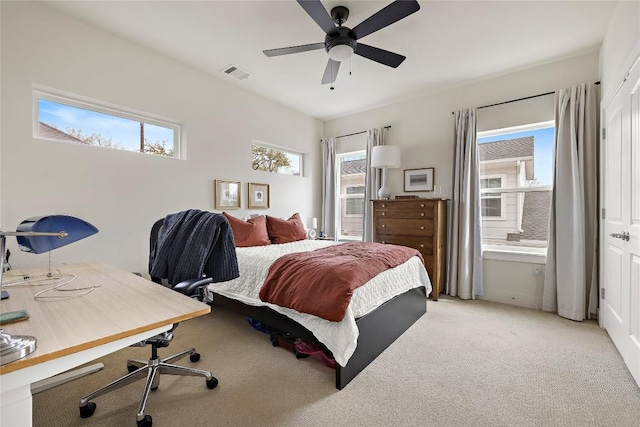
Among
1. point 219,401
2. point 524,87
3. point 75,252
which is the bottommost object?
point 219,401

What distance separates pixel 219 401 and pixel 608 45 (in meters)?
4.30

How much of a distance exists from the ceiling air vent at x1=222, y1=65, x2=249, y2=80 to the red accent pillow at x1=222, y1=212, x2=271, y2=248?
179 centimetres

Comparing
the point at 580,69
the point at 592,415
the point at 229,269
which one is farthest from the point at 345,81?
the point at 592,415

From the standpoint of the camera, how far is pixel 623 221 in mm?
2168

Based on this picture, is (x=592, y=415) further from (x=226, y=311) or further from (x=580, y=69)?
(x=580, y=69)

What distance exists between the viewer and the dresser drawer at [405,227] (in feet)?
12.3

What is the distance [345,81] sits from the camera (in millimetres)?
3822

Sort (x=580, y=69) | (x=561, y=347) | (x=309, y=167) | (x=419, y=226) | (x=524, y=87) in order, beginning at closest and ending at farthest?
(x=561, y=347)
(x=580, y=69)
(x=524, y=87)
(x=419, y=226)
(x=309, y=167)

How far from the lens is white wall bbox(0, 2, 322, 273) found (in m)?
2.36

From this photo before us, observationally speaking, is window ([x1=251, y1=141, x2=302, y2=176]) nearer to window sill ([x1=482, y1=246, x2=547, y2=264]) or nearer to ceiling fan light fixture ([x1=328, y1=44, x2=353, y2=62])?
ceiling fan light fixture ([x1=328, y1=44, x2=353, y2=62])

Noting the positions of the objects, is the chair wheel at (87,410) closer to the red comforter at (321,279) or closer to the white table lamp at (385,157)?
the red comforter at (321,279)

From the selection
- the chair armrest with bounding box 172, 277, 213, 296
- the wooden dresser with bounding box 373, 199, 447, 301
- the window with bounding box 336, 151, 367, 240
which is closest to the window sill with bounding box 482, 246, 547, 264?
the wooden dresser with bounding box 373, 199, 447, 301

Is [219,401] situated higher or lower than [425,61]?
lower

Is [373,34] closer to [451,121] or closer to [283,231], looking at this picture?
[451,121]
